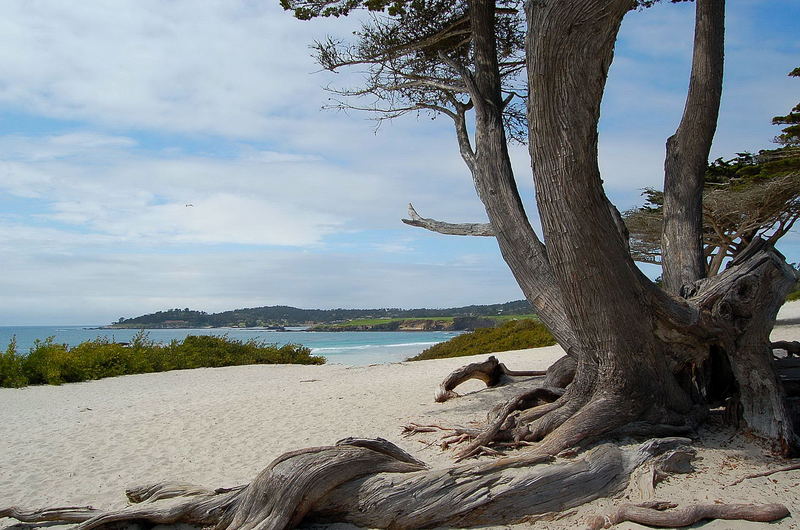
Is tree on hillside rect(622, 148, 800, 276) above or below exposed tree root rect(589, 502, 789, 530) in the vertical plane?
above

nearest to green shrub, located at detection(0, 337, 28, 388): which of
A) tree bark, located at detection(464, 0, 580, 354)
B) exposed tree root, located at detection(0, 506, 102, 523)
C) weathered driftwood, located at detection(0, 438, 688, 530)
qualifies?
exposed tree root, located at detection(0, 506, 102, 523)

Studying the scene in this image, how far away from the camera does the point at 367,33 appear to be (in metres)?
8.95

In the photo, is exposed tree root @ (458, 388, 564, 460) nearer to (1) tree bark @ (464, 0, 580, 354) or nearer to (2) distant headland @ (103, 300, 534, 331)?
(1) tree bark @ (464, 0, 580, 354)

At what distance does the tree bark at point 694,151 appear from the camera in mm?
6777

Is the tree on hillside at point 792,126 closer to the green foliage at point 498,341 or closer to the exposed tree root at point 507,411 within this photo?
the green foliage at point 498,341

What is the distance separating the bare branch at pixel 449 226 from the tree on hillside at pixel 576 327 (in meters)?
0.05

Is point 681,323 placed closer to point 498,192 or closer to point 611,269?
point 611,269

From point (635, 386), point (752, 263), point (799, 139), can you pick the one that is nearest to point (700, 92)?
point (752, 263)

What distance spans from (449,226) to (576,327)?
10.5 ft

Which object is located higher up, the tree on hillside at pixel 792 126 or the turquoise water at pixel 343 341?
the tree on hillside at pixel 792 126

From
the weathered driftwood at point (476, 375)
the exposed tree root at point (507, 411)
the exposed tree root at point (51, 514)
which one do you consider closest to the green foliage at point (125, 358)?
the weathered driftwood at point (476, 375)

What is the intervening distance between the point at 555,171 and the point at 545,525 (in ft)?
8.67

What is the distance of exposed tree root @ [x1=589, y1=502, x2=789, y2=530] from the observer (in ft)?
12.9

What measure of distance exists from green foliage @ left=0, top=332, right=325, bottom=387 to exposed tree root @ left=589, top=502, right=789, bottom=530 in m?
13.9
